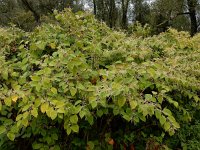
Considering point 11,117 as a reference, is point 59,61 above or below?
above

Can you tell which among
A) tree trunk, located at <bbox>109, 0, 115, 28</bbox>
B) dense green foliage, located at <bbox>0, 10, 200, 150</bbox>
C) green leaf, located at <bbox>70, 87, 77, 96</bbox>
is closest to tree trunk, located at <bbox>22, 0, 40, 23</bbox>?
tree trunk, located at <bbox>109, 0, 115, 28</bbox>

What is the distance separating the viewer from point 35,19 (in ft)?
82.6

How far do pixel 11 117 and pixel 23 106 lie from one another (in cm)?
37

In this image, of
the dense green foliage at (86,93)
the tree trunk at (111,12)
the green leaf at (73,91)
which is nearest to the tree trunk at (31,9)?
the tree trunk at (111,12)

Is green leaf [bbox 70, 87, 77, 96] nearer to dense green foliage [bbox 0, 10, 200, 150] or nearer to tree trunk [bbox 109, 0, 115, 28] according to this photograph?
dense green foliage [bbox 0, 10, 200, 150]

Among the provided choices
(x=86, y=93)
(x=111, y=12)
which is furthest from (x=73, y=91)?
(x=111, y=12)

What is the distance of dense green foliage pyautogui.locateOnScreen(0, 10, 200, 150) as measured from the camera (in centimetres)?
242

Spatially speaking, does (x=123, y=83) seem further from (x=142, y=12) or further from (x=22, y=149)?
(x=142, y=12)

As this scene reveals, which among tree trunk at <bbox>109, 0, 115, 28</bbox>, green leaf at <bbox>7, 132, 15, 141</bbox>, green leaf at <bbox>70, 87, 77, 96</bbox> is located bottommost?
tree trunk at <bbox>109, 0, 115, 28</bbox>

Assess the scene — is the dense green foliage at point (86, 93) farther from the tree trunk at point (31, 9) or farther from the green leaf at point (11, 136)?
the tree trunk at point (31, 9)

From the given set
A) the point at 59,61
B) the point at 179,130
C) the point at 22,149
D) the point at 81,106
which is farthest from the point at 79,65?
the point at 179,130

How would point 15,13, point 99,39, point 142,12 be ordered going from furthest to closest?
point 142,12 < point 15,13 < point 99,39

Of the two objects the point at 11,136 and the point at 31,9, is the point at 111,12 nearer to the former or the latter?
the point at 31,9

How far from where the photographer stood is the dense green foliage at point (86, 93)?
242 cm
